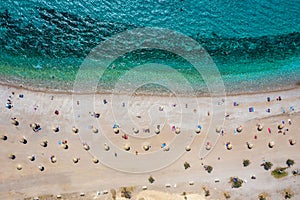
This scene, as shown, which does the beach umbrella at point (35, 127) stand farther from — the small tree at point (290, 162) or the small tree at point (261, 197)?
the small tree at point (290, 162)

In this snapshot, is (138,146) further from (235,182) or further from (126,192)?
(235,182)

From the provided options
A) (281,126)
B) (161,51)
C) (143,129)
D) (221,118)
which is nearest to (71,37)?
(161,51)

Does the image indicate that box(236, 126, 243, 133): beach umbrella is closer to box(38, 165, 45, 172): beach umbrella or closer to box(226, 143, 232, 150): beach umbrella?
box(226, 143, 232, 150): beach umbrella

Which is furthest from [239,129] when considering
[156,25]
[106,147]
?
[156,25]

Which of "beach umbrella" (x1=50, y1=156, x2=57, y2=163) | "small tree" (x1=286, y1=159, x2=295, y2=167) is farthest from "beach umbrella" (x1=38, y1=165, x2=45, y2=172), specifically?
"small tree" (x1=286, y1=159, x2=295, y2=167)

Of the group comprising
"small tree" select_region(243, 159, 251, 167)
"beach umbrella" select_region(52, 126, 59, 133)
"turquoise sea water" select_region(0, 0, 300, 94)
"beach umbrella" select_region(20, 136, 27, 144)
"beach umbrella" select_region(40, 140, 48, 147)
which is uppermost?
"turquoise sea water" select_region(0, 0, 300, 94)

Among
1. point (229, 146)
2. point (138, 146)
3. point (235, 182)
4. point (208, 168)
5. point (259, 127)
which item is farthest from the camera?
point (259, 127)
